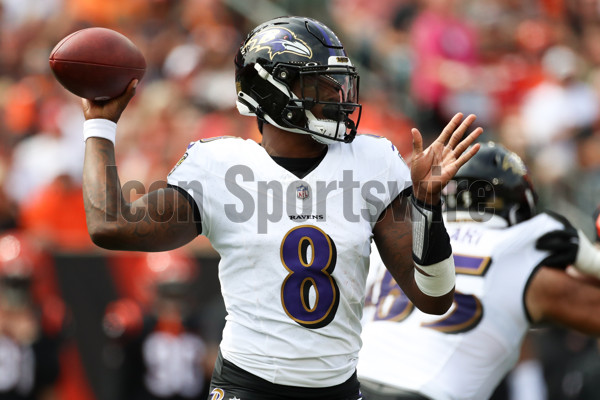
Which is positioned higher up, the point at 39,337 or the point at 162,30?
the point at 162,30

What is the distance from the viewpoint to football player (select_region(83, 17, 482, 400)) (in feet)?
9.45

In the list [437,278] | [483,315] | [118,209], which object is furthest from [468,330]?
[118,209]

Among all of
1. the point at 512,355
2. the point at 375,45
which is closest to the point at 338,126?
the point at 512,355

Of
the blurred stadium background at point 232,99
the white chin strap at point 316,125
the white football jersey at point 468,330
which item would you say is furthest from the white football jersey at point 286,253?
the blurred stadium background at point 232,99

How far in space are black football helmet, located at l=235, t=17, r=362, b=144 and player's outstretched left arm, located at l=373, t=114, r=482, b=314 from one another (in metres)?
0.33

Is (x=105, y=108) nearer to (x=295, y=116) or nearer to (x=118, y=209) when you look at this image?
(x=118, y=209)

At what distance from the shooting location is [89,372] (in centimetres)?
675

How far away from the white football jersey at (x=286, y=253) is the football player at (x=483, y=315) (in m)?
0.73

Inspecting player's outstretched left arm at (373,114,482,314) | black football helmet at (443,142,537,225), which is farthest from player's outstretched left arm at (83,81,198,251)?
black football helmet at (443,142,537,225)

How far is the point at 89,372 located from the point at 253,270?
4215mm

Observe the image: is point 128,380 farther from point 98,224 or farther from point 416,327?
point 98,224

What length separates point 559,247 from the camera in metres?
3.85

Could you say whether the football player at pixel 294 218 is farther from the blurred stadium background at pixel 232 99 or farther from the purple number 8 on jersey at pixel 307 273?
the blurred stadium background at pixel 232 99

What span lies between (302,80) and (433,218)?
2.24 ft
